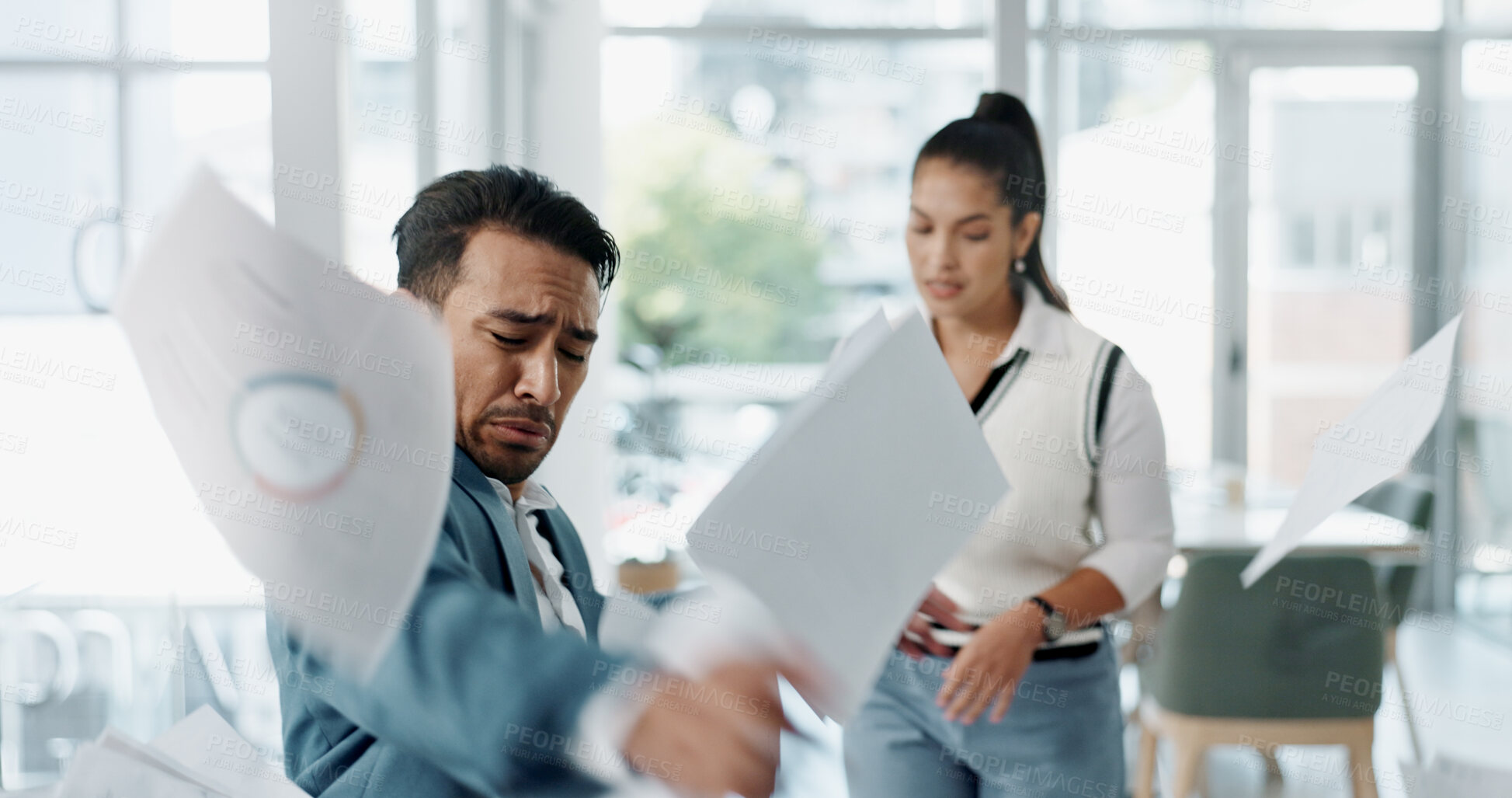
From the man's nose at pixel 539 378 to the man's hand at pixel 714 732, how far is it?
0.83 feet

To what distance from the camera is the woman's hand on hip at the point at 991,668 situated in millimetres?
1245

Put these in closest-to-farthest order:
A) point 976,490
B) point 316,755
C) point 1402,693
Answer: point 976,490, point 316,755, point 1402,693

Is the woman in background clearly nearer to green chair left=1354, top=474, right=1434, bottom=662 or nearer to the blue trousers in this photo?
the blue trousers

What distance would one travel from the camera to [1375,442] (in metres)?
0.89

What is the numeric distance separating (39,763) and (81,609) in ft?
0.94

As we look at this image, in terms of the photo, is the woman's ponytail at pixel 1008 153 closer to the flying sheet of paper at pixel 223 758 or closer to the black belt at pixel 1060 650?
the black belt at pixel 1060 650

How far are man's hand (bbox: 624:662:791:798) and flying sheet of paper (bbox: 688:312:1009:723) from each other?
0.10 ft

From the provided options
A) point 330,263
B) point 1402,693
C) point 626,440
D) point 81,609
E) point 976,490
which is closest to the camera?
point 330,263

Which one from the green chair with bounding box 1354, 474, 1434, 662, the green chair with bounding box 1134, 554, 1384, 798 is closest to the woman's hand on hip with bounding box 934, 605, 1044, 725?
the green chair with bounding box 1134, 554, 1384, 798

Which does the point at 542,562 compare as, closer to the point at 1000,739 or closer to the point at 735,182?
the point at 1000,739

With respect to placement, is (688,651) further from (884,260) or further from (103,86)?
(884,260)

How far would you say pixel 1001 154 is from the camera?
4.51 ft

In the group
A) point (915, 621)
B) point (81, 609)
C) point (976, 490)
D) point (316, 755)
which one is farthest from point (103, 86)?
point (976, 490)

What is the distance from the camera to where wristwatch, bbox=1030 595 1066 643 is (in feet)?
4.27
